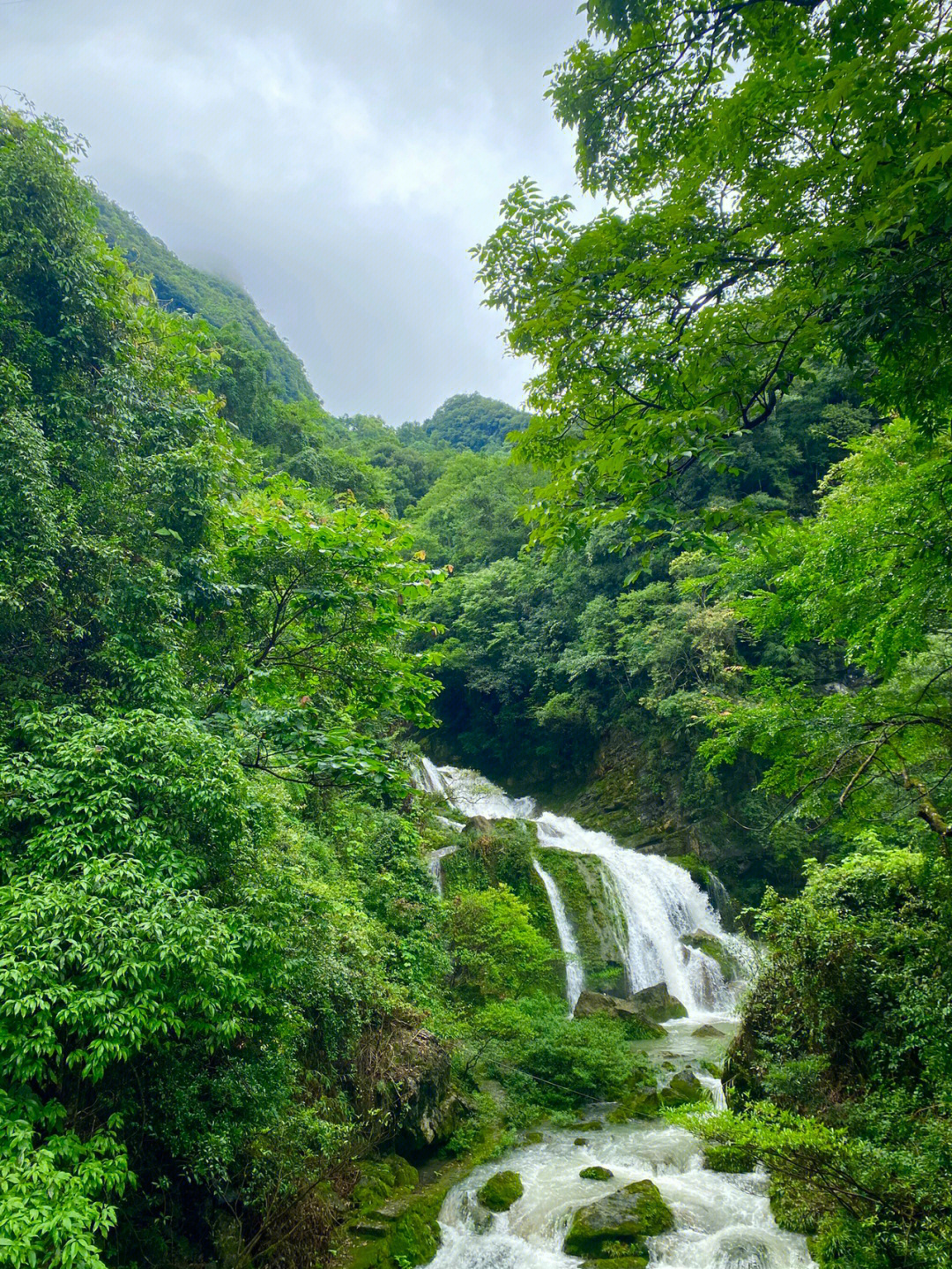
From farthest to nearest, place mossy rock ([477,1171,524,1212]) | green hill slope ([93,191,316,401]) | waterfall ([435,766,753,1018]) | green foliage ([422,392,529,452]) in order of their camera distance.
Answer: green foliage ([422,392,529,452]) < green hill slope ([93,191,316,401]) < waterfall ([435,766,753,1018]) < mossy rock ([477,1171,524,1212])

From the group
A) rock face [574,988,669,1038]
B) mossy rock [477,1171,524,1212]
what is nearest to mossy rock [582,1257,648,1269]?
mossy rock [477,1171,524,1212]

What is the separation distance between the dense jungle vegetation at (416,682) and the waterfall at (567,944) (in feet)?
12.7

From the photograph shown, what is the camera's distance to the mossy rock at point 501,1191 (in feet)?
25.2

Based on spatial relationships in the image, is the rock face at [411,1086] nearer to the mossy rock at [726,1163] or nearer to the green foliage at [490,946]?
the green foliage at [490,946]

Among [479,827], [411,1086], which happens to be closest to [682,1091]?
[411,1086]

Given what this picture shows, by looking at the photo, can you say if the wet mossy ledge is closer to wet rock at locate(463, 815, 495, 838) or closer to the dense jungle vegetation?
the dense jungle vegetation

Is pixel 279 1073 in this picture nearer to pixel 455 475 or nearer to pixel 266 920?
pixel 266 920

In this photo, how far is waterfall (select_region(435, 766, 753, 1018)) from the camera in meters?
15.6

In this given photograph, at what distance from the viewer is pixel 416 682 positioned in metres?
7.39

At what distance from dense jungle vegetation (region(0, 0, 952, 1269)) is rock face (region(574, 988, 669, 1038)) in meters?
2.47

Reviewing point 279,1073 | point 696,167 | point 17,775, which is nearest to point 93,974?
point 17,775

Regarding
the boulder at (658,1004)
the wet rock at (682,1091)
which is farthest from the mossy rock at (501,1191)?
the boulder at (658,1004)

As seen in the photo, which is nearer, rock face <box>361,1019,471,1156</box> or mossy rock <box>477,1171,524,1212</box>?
mossy rock <box>477,1171,524,1212</box>

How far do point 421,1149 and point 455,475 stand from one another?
115 feet
